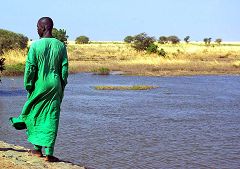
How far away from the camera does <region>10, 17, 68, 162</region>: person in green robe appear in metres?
6.58

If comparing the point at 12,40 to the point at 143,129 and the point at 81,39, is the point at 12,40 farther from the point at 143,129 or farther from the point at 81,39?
the point at 81,39

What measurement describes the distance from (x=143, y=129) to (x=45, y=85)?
24.2 ft

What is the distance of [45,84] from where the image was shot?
663 cm

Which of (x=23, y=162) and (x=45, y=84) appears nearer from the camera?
(x=45, y=84)

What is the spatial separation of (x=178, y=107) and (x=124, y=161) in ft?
32.5

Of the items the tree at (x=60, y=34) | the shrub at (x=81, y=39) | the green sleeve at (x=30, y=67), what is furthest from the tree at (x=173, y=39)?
the green sleeve at (x=30, y=67)

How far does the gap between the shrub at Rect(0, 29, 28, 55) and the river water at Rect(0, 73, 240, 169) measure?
1864cm

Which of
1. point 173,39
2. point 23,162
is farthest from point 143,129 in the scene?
point 173,39

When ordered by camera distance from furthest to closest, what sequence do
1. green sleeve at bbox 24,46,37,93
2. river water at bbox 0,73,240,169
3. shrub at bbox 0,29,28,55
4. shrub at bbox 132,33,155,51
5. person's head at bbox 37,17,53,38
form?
shrub at bbox 132,33,155,51 → shrub at bbox 0,29,28,55 → river water at bbox 0,73,240,169 → person's head at bbox 37,17,53,38 → green sleeve at bbox 24,46,37,93

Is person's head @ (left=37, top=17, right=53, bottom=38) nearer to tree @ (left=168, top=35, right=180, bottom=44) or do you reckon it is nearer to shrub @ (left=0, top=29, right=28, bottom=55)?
shrub @ (left=0, top=29, right=28, bottom=55)

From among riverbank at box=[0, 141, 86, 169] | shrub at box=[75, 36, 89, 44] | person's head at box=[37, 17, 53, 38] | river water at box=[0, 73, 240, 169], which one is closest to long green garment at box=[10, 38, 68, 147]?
person's head at box=[37, 17, 53, 38]

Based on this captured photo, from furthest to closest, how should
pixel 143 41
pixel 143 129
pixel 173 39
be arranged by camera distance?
pixel 173 39
pixel 143 41
pixel 143 129

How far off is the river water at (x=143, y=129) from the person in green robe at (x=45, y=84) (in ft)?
8.63

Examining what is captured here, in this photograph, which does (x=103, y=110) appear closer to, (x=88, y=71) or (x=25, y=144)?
(x=25, y=144)
